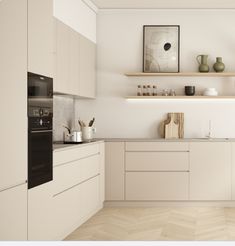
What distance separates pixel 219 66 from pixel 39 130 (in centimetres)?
359

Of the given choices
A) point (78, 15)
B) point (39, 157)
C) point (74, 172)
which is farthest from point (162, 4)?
point (39, 157)

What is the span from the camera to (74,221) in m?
4.50

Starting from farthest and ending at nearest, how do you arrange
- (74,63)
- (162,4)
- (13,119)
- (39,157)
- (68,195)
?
1. (162,4)
2. (74,63)
3. (68,195)
4. (39,157)
5. (13,119)

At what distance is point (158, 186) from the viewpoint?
Answer: 589 centimetres

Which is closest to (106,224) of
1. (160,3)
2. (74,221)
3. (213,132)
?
(74,221)

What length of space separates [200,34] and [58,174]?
337cm

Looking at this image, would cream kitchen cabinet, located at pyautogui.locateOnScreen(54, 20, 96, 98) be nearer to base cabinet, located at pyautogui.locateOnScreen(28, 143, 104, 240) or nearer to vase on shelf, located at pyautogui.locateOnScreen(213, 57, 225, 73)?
base cabinet, located at pyautogui.locateOnScreen(28, 143, 104, 240)

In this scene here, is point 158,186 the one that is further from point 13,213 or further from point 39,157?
point 13,213

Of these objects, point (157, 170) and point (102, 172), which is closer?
point (102, 172)

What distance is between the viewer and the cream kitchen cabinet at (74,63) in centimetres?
464

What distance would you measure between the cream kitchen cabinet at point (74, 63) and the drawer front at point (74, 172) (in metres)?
0.81

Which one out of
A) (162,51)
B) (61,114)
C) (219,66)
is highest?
(162,51)

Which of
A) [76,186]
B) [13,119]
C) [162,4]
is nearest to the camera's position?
[13,119]

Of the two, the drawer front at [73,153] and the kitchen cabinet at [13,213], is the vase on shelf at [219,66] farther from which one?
the kitchen cabinet at [13,213]
